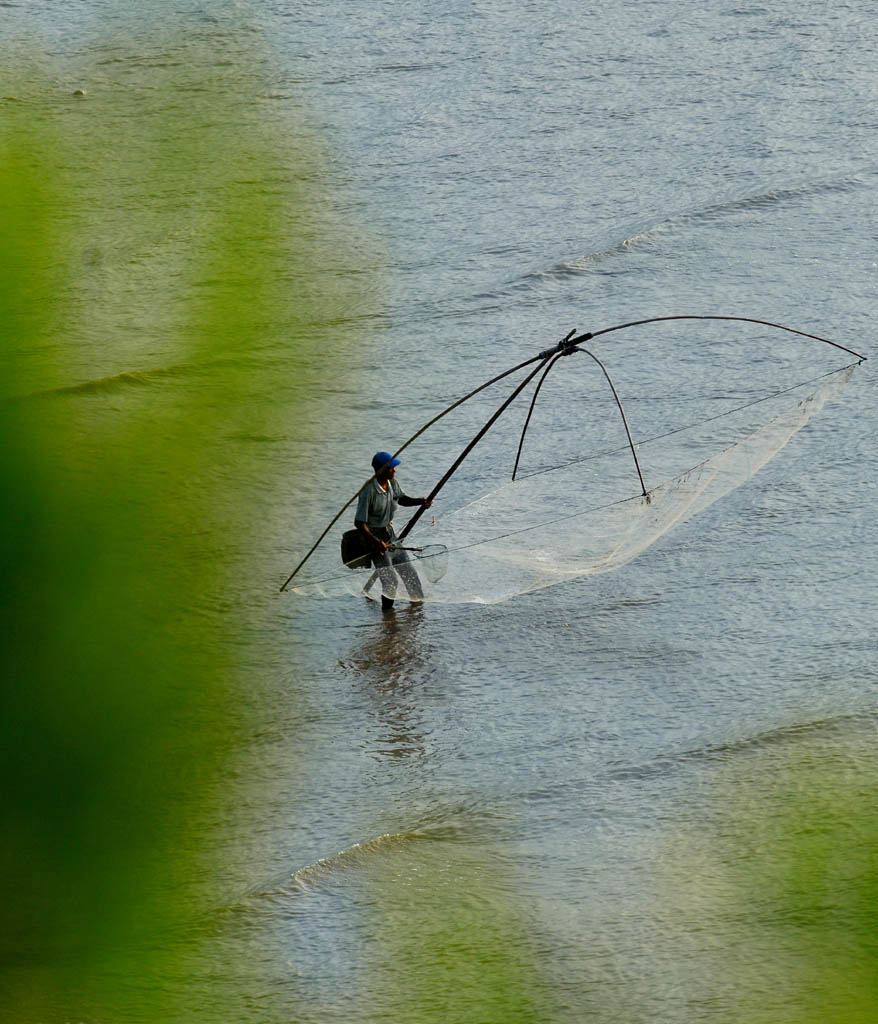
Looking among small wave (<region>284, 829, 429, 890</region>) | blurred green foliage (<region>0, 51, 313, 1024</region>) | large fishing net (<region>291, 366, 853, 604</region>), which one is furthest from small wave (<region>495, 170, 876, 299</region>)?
blurred green foliage (<region>0, 51, 313, 1024</region>)

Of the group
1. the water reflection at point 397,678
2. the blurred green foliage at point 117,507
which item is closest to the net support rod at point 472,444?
the water reflection at point 397,678

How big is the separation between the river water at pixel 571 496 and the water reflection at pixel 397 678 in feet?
0.07

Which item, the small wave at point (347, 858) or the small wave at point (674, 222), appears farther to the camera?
the small wave at point (674, 222)

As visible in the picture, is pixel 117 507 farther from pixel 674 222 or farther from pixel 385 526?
pixel 674 222

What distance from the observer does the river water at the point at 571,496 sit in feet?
5.41

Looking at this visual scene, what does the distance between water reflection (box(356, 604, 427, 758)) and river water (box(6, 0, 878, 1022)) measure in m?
0.02

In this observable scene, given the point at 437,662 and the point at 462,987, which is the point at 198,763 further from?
the point at 437,662

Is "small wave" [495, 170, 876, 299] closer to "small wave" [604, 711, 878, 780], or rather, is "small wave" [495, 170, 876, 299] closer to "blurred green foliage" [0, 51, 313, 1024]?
"small wave" [604, 711, 878, 780]

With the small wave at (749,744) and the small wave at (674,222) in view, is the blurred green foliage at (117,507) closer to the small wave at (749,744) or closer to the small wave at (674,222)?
the small wave at (749,744)

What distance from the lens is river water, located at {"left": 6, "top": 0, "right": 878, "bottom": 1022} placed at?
1.65 m

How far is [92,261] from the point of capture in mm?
1065

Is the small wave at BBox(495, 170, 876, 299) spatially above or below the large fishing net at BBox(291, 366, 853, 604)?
above

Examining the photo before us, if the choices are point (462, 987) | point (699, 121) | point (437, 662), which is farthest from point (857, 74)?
point (462, 987)

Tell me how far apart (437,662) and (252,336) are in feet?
21.8
